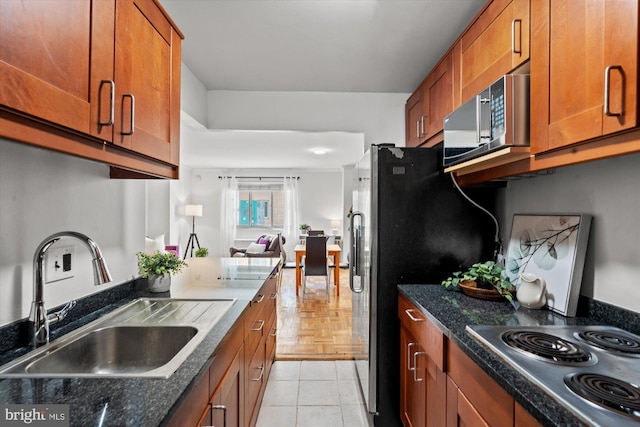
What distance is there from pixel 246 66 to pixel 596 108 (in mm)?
2098

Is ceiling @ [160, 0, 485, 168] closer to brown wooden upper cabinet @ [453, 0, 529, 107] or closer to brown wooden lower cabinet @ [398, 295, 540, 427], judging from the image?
brown wooden upper cabinet @ [453, 0, 529, 107]

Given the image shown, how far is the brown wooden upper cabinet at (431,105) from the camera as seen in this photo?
174 centimetres

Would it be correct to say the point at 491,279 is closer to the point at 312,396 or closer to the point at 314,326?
the point at 312,396

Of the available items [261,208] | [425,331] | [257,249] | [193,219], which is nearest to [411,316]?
[425,331]

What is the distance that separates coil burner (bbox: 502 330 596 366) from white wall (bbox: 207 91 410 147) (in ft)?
6.89

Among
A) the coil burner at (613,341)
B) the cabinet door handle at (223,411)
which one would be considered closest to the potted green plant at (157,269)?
the cabinet door handle at (223,411)

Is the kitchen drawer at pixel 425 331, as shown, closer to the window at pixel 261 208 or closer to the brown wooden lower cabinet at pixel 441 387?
the brown wooden lower cabinet at pixel 441 387

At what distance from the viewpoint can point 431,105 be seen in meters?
1.98

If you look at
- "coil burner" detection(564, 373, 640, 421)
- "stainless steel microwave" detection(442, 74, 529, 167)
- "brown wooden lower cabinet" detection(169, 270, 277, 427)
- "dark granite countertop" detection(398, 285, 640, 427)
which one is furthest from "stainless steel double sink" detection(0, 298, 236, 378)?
"stainless steel microwave" detection(442, 74, 529, 167)

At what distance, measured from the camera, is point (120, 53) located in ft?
3.03

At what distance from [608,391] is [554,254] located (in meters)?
0.77

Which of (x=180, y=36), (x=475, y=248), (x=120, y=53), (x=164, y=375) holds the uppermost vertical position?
(x=180, y=36)

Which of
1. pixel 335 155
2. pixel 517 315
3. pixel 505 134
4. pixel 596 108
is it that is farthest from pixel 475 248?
pixel 335 155

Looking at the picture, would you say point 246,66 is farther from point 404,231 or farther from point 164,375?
point 164,375
